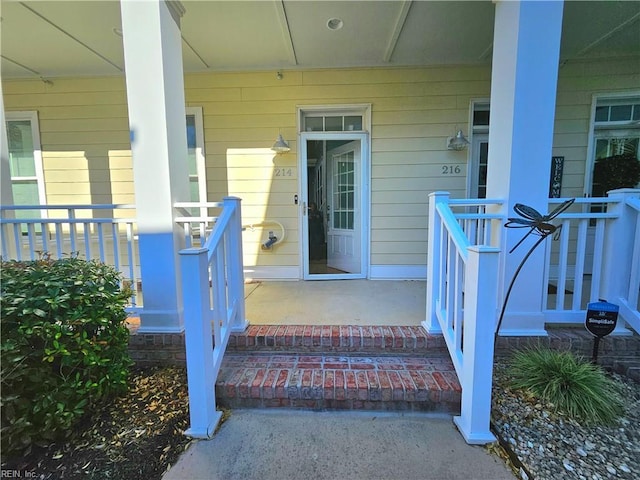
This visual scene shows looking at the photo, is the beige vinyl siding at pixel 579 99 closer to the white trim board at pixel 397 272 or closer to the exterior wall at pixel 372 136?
the exterior wall at pixel 372 136

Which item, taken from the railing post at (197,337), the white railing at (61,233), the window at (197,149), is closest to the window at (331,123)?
the window at (197,149)

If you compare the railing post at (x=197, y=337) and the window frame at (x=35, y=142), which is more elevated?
the window frame at (x=35, y=142)

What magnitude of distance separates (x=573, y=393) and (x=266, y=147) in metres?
Answer: 3.77

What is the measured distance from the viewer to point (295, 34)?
3.08 m

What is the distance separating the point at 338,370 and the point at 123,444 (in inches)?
51.1

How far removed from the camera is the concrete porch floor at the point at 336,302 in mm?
2578

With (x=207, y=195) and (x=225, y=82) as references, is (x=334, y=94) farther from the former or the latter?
(x=207, y=195)

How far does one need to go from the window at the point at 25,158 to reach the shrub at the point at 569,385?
5.84 metres

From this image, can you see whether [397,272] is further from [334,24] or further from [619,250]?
[334,24]

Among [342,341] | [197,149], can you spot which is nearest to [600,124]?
[342,341]

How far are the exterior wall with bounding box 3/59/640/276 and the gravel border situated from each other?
2.32 meters

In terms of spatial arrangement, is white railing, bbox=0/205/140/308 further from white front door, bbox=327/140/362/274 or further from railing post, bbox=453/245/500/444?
white front door, bbox=327/140/362/274

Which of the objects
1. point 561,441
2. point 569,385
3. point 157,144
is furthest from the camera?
point 157,144

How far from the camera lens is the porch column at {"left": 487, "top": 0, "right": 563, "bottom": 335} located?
2020 millimetres
